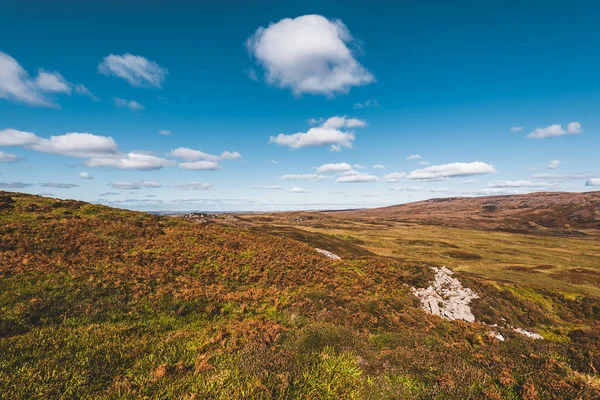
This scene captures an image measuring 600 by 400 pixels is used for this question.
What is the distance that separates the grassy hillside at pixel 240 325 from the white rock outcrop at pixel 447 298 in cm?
77

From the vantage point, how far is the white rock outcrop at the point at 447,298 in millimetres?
18969

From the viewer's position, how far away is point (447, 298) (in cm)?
2081

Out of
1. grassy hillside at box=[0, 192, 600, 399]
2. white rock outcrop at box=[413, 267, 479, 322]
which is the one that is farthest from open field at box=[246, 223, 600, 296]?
grassy hillside at box=[0, 192, 600, 399]

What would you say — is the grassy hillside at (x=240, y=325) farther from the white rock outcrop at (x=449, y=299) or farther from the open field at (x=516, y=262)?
the open field at (x=516, y=262)

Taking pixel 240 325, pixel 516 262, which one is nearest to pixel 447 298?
pixel 240 325

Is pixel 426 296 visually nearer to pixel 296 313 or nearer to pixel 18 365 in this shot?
pixel 296 313

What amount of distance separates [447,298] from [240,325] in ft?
56.1

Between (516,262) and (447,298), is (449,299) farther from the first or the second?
(516,262)

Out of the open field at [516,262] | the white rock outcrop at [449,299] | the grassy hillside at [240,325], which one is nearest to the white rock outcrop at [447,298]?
the white rock outcrop at [449,299]

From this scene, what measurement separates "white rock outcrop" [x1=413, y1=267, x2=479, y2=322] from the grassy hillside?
2.52 feet

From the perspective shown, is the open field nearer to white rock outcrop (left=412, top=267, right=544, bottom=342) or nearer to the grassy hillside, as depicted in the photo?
white rock outcrop (left=412, top=267, right=544, bottom=342)

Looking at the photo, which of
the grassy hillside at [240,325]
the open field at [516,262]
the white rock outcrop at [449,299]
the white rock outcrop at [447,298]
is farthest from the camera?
the open field at [516,262]

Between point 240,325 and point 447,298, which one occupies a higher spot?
point 240,325

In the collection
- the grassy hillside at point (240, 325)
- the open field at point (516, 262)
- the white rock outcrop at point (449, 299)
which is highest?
the grassy hillside at point (240, 325)
